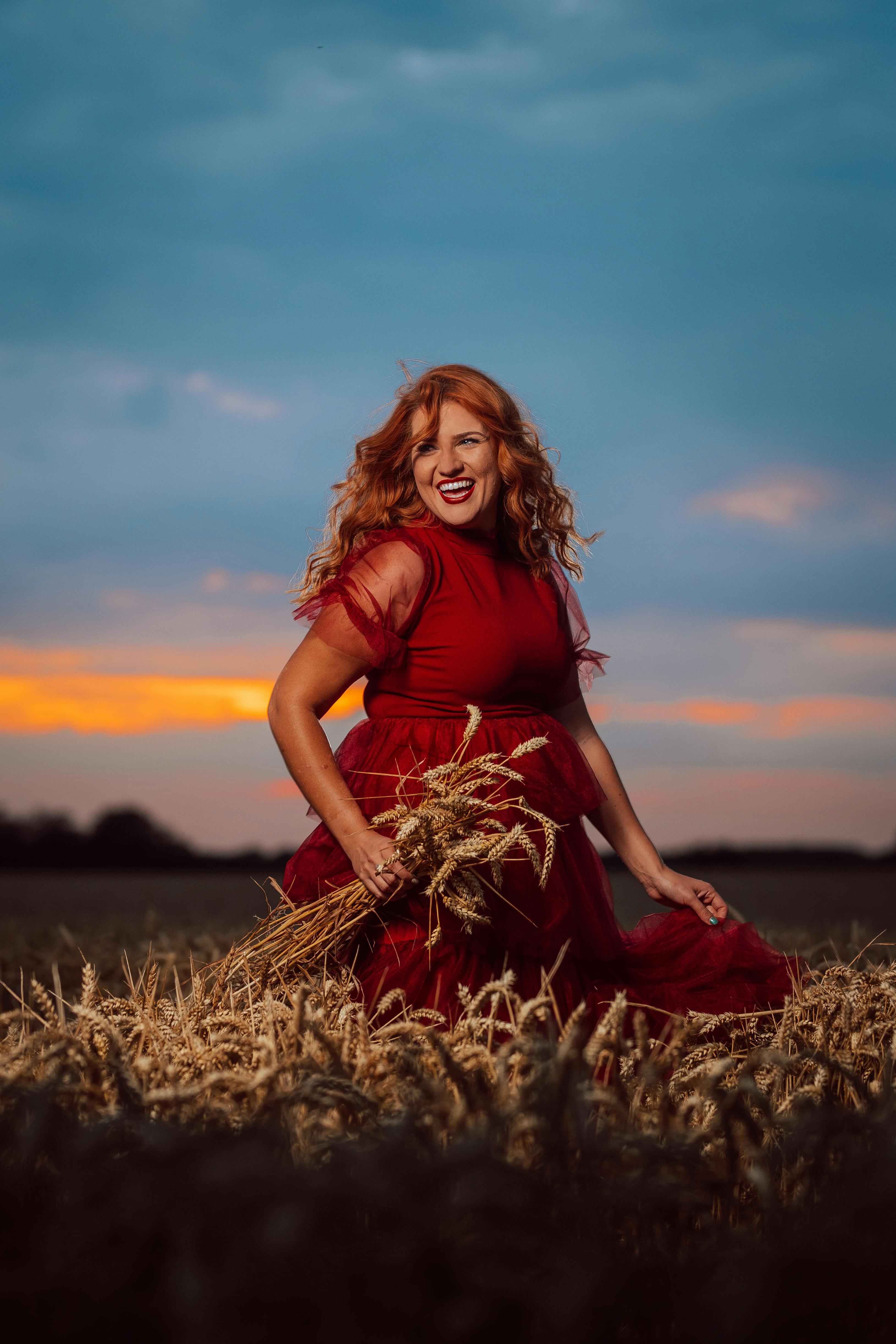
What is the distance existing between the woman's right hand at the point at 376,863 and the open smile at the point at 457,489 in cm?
85

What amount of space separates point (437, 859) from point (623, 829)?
37.6 inches

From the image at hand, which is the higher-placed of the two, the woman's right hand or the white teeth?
the white teeth

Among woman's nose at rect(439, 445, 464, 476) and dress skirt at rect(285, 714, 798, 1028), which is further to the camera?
woman's nose at rect(439, 445, 464, 476)

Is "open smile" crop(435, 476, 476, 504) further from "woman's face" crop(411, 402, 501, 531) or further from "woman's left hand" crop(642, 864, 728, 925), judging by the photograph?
"woman's left hand" crop(642, 864, 728, 925)

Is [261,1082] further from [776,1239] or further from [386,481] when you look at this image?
[386,481]

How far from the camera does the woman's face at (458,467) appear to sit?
8.72 ft

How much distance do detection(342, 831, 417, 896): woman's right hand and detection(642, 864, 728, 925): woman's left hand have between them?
3.25 feet

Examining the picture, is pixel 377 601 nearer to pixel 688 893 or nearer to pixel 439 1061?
pixel 439 1061

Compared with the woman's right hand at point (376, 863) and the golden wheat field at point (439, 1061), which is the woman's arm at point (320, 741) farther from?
the golden wheat field at point (439, 1061)

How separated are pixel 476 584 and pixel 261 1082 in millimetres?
1389

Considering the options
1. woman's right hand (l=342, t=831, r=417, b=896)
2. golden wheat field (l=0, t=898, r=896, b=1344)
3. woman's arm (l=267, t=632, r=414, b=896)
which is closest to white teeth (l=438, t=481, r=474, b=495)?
woman's arm (l=267, t=632, r=414, b=896)

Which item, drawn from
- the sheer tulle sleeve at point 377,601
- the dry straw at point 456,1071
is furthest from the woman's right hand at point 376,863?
the sheer tulle sleeve at point 377,601

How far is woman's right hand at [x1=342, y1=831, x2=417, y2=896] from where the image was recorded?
7.14 feet

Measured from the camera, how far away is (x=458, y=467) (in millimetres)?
2650
